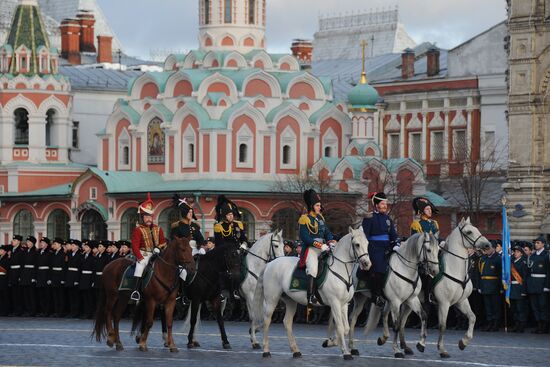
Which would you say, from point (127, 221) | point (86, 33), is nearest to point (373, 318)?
point (127, 221)

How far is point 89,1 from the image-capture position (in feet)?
356

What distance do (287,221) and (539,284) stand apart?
3593cm

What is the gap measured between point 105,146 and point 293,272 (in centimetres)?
4900

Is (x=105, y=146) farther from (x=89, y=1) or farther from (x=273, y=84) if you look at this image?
(x=89, y=1)

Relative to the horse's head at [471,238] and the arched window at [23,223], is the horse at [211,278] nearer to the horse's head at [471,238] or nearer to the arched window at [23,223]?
the horse's head at [471,238]

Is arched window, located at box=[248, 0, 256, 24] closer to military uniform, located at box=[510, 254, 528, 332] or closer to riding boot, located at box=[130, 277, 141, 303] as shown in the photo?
military uniform, located at box=[510, 254, 528, 332]

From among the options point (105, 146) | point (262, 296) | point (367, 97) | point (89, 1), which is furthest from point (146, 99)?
point (262, 296)

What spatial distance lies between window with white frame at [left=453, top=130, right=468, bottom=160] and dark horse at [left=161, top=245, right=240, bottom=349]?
39.9m

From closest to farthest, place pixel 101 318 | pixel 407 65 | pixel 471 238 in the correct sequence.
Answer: pixel 471 238, pixel 101 318, pixel 407 65

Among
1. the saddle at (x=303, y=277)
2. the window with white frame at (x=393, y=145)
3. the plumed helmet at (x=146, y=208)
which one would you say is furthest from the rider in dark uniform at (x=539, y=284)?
the window with white frame at (x=393, y=145)

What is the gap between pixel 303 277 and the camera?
23.6 metres

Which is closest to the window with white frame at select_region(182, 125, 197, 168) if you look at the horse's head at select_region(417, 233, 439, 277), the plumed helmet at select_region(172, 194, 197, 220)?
the plumed helmet at select_region(172, 194, 197, 220)

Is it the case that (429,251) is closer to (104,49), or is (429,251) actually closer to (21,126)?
(21,126)

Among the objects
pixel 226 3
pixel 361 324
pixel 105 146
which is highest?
pixel 226 3
